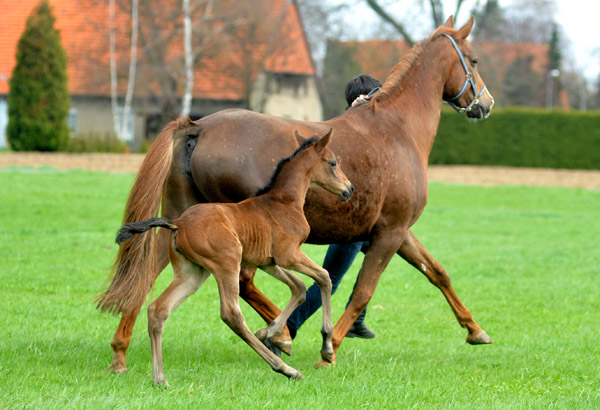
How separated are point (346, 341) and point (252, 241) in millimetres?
2529

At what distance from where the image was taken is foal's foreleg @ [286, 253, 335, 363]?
17.7ft

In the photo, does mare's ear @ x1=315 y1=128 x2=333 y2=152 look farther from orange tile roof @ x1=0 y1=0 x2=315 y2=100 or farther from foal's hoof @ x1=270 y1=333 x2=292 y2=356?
orange tile roof @ x1=0 y1=0 x2=315 y2=100

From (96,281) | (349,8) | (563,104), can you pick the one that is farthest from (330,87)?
(96,281)

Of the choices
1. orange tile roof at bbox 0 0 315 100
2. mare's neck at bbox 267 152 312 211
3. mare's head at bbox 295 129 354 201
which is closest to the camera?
mare's neck at bbox 267 152 312 211

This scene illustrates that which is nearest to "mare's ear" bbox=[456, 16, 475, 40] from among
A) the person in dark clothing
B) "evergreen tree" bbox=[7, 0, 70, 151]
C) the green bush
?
the person in dark clothing

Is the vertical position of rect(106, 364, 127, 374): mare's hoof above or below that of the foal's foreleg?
below

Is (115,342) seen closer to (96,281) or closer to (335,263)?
(335,263)

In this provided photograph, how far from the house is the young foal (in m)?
31.8

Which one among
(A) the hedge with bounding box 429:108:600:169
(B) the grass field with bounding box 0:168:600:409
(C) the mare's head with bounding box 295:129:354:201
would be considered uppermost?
(C) the mare's head with bounding box 295:129:354:201

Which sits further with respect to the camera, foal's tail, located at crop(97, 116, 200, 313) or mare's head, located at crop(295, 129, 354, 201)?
mare's head, located at crop(295, 129, 354, 201)

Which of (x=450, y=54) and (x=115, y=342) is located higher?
(x=450, y=54)

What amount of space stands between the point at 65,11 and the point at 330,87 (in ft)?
64.0

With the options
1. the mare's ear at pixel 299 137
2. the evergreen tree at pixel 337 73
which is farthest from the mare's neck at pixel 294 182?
the evergreen tree at pixel 337 73

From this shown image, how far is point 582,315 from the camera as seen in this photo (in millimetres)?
8609
